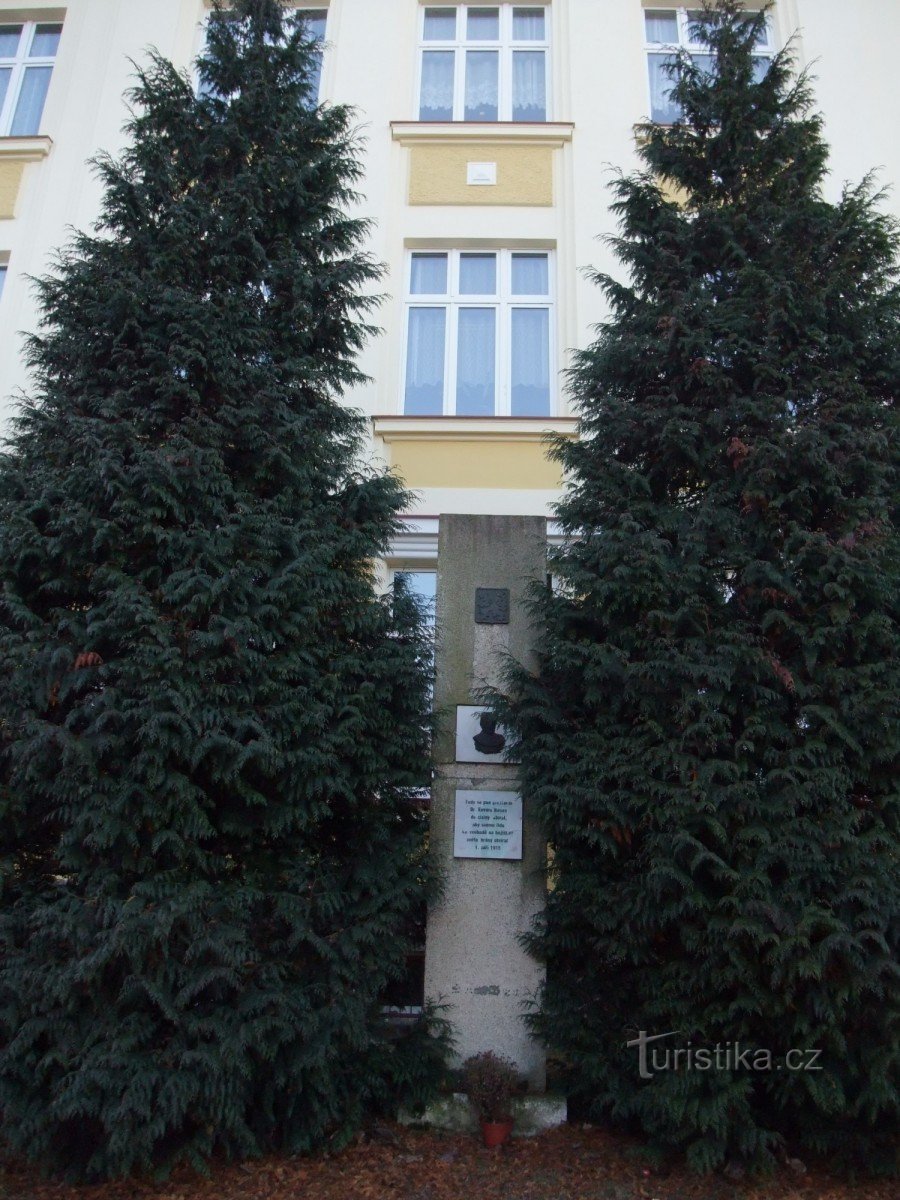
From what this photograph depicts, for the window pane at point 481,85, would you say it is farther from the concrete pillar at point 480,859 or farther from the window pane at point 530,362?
the concrete pillar at point 480,859

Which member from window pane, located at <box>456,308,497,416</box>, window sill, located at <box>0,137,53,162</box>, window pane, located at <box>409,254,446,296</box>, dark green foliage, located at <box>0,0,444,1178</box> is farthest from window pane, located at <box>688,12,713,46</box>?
window sill, located at <box>0,137,53,162</box>

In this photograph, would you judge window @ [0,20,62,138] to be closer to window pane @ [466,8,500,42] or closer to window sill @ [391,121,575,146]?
window sill @ [391,121,575,146]

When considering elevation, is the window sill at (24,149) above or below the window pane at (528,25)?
below

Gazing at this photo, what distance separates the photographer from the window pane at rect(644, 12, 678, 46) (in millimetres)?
10906

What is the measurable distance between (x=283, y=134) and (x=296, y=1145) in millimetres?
5492

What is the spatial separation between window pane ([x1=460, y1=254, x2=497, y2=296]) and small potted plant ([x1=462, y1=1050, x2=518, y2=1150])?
7742 mm

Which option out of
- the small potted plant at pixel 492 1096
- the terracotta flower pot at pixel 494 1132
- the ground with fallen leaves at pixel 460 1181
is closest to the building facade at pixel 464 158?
the small potted plant at pixel 492 1096

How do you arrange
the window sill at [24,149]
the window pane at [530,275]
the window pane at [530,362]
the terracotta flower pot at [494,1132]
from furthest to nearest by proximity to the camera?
the window sill at [24,149], the window pane at [530,275], the window pane at [530,362], the terracotta flower pot at [494,1132]

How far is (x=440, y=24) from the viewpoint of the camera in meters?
11.0

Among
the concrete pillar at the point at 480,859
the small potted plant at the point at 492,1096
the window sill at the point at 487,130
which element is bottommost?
the small potted plant at the point at 492,1096

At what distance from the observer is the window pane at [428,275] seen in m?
9.71

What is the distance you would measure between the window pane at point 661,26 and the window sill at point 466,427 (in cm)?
581

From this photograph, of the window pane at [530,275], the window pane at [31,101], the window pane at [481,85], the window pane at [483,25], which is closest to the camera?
the window pane at [530,275]

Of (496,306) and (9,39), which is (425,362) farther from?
(9,39)
